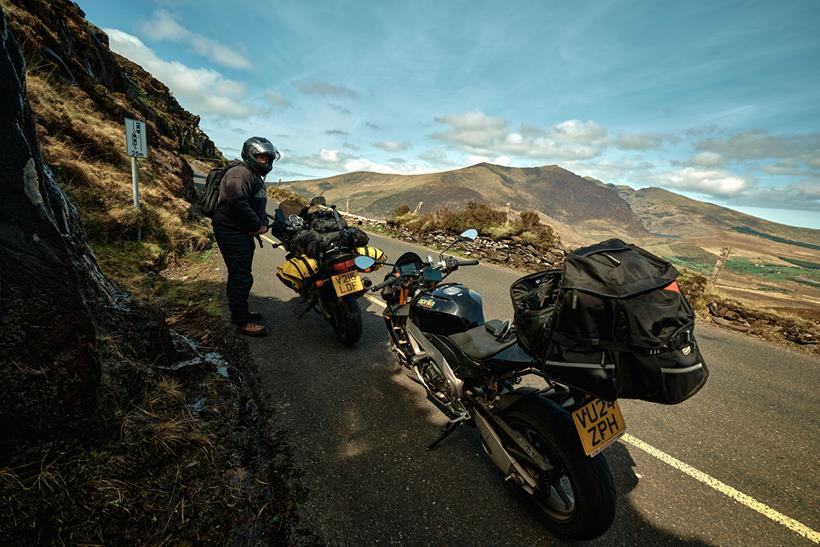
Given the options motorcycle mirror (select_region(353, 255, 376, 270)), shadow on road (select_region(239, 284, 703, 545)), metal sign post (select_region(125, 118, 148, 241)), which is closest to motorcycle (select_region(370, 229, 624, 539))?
shadow on road (select_region(239, 284, 703, 545))

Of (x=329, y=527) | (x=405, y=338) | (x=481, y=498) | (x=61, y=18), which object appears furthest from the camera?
(x=61, y=18)

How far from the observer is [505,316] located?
5.89 meters

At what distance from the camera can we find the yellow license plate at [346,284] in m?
3.73

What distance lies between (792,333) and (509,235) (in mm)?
6931

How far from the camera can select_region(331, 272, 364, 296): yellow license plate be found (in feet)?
12.2

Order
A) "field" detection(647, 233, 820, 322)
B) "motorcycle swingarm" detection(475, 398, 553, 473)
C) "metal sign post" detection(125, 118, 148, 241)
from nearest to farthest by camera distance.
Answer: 1. "motorcycle swingarm" detection(475, 398, 553, 473)
2. "metal sign post" detection(125, 118, 148, 241)
3. "field" detection(647, 233, 820, 322)

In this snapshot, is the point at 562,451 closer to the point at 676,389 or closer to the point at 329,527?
the point at 676,389

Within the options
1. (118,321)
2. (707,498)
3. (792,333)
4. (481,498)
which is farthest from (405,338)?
(792,333)

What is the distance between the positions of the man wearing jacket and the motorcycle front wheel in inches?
133

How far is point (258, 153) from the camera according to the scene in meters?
4.03

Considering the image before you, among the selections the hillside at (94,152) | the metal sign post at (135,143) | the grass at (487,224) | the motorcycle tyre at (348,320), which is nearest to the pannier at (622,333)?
the motorcycle tyre at (348,320)

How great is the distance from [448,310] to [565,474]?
126 cm

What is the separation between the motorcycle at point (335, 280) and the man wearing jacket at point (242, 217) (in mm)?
488

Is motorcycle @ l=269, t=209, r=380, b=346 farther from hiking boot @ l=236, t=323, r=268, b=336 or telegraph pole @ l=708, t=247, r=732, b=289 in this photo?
telegraph pole @ l=708, t=247, r=732, b=289
